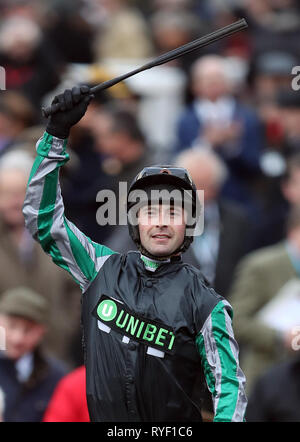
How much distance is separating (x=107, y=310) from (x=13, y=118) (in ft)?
16.1

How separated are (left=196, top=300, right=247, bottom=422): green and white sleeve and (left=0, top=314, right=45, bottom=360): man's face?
9.18ft

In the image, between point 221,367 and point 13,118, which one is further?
point 13,118

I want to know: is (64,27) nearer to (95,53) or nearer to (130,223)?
(95,53)

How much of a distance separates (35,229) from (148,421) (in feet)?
2.95

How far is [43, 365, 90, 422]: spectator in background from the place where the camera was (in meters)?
6.52

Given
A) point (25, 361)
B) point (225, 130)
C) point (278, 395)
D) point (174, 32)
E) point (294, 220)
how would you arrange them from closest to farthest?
point (278, 395) < point (25, 361) < point (294, 220) < point (225, 130) < point (174, 32)

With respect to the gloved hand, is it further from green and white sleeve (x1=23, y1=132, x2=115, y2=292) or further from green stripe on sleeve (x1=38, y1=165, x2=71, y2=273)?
green stripe on sleeve (x1=38, y1=165, x2=71, y2=273)

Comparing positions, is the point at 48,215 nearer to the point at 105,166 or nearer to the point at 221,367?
the point at 221,367

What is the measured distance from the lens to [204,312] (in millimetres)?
4738

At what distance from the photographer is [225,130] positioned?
943cm

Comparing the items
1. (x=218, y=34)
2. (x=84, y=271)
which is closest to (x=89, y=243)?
(x=84, y=271)

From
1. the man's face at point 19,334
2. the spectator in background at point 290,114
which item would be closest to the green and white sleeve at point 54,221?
the man's face at point 19,334

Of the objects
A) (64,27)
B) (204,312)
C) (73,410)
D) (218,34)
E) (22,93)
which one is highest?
(64,27)

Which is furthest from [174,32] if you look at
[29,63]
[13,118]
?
[13,118]
